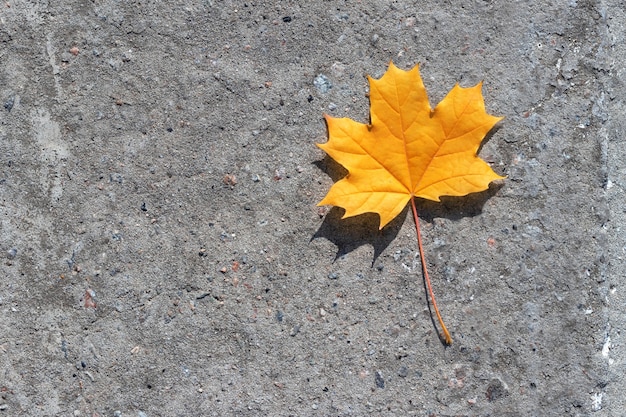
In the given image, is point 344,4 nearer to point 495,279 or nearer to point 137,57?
point 137,57

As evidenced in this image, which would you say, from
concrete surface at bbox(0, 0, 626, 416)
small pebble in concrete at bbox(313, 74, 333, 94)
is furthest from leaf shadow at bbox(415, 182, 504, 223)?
small pebble in concrete at bbox(313, 74, 333, 94)

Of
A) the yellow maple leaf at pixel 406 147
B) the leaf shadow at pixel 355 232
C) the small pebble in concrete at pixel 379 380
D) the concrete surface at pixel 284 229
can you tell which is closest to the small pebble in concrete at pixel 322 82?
the concrete surface at pixel 284 229

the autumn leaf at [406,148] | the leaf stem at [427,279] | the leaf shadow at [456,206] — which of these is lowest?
the leaf stem at [427,279]

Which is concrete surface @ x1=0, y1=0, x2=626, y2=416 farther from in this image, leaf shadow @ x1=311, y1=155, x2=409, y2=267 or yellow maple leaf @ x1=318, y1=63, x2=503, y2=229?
yellow maple leaf @ x1=318, y1=63, x2=503, y2=229

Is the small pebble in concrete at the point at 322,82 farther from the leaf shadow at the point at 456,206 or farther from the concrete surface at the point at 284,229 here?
the leaf shadow at the point at 456,206

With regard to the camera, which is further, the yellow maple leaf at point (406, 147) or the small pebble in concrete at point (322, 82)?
the small pebble in concrete at point (322, 82)

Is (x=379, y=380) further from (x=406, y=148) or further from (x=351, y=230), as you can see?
(x=406, y=148)

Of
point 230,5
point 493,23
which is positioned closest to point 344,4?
point 230,5
